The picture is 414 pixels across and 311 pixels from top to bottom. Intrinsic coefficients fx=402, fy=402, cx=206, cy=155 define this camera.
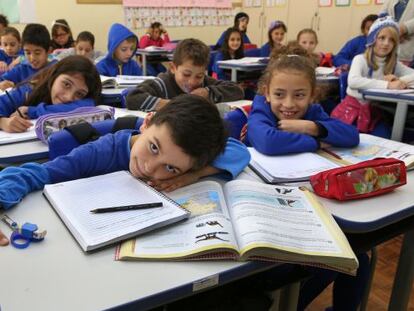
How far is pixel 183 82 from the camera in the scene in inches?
92.2

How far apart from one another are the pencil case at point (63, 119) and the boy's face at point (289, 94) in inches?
26.6

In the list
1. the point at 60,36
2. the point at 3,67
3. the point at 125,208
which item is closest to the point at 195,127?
the point at 125,208

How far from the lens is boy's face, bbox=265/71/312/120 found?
1546 millimetres

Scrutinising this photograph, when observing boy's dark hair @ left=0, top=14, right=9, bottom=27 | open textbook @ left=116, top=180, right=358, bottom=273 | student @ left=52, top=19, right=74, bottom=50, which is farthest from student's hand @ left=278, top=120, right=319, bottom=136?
boy's dark hair @ left=0, top=14, right=9, bottom=27

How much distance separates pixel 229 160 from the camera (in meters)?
1.13

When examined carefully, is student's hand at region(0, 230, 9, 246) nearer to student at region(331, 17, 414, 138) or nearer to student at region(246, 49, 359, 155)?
student at region(246, 49, 359, 155)

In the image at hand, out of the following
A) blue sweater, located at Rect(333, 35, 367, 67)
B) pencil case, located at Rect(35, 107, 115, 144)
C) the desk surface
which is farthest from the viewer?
blue sweater, located at Rect(333, 35, 367, 67)

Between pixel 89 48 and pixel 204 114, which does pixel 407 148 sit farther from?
pixel 89 48

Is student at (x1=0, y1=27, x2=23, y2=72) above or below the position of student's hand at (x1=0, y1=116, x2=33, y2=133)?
above

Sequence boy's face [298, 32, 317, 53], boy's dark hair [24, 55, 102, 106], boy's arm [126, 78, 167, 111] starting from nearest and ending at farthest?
boy's dark hair [24, 55, 102, 106] < boy's arm [126, 78, 167, 111] < boy's face [298, 32, 317, 53]

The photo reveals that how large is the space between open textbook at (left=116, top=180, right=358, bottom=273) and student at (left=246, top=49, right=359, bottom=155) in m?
0.42

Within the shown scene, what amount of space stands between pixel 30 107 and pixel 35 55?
1.06 meters

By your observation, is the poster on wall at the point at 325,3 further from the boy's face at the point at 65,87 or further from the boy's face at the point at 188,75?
the boy's face at the point at 65,87

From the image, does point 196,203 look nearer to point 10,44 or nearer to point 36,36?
point 36,36
